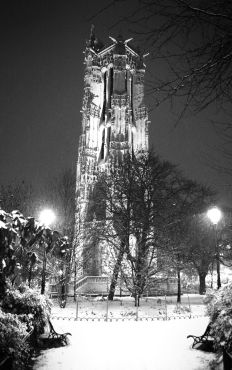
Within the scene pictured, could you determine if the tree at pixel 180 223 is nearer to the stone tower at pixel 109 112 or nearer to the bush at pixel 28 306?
the bush at pixel 28 306

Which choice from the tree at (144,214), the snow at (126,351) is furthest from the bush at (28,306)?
the tree at (144,214)

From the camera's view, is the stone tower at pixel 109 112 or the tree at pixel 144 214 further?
the stone tower at pixel 109 112

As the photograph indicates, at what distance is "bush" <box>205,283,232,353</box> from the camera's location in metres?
5.17

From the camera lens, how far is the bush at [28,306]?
6.27 metres

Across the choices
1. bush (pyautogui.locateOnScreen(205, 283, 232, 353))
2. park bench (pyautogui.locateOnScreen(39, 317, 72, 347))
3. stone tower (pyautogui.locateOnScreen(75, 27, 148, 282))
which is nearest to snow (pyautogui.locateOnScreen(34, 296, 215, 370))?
park bench (pyautogui.locateOnScreen(39, 317, 72, 347))

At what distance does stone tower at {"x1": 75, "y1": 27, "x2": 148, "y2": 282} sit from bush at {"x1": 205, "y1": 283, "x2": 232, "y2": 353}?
159 ft

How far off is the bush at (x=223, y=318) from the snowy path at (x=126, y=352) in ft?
3.14

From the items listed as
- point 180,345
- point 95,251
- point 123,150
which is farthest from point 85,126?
point 180,345

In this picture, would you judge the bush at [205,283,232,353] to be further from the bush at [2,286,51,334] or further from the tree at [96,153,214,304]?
the tree at [96,153,214,304]

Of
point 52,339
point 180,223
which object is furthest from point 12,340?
point 180,223

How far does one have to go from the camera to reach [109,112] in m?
63.9

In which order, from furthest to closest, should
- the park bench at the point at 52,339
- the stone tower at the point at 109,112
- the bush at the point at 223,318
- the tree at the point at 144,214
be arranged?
→ the stone tower at the point at 109,112 < the tree at the point at 144,214 < the park bench at the point at 52,339 < the bush at the point at 223,318

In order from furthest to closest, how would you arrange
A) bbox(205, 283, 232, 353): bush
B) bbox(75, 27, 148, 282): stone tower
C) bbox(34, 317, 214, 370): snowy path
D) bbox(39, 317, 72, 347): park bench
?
bbox(75, 27, 148, 282): stone tower < bbox(39, 317, 72, 347): park bench < bbox(34, 317, 214, 370): snowy path < bbox(205, 283, 232, 353): bush

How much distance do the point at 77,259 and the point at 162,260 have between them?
20.7ft
